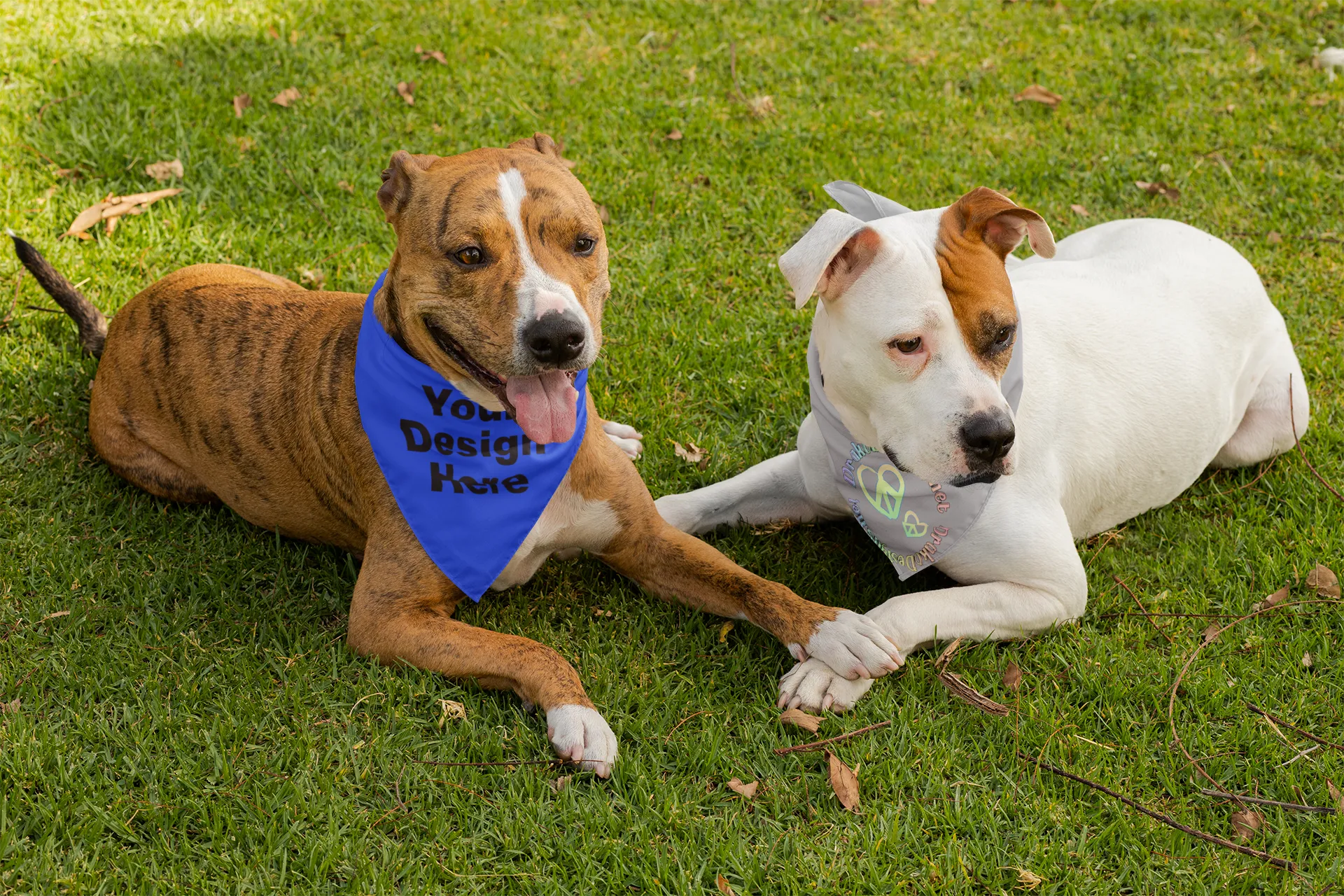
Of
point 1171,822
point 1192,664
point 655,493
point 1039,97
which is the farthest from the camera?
point 1039,97

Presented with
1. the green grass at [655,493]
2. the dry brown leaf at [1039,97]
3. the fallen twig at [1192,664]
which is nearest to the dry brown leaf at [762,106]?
the green grass at [655,493]

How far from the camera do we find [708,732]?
3564 millimetres

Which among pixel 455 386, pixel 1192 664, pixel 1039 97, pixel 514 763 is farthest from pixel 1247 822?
pixel 1039 97

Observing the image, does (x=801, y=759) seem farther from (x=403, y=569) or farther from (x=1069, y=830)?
(x=403, y=569)

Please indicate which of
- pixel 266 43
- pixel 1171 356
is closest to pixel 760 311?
pixel 1171 356

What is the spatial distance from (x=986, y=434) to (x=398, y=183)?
2.06 meters

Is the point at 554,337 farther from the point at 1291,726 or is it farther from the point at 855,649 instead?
the point at 1291,726

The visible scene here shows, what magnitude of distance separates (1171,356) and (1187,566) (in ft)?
2.68

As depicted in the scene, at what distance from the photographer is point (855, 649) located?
3.63m

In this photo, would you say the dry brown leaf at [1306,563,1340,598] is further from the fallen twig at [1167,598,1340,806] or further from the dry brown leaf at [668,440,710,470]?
the dry brown leaf at [668,440,710,470]

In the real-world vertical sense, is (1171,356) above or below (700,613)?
above

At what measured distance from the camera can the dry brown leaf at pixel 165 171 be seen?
636cm

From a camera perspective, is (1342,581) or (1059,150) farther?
(1059,150)

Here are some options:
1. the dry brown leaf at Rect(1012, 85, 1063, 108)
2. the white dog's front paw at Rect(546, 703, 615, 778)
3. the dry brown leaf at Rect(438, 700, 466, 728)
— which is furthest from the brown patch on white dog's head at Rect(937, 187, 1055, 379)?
the dry brown leaf at Rect(1012, 85, 1063, 108)
